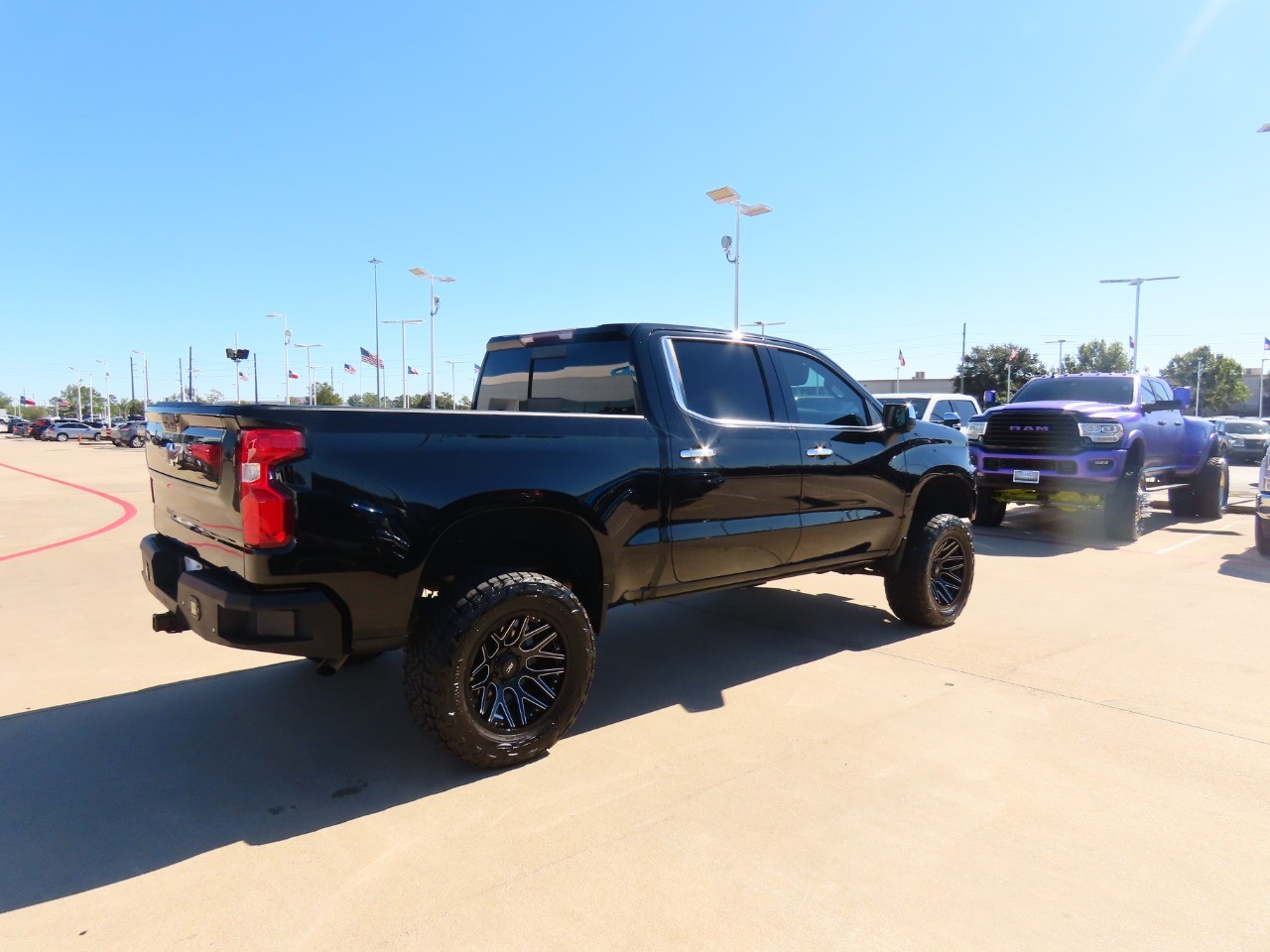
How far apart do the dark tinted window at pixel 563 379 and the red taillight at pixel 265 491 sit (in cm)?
173

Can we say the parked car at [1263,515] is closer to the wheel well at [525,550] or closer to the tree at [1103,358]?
the wheel well at [525,550]

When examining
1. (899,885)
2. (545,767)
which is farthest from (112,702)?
(899,885)

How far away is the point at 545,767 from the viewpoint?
341cm

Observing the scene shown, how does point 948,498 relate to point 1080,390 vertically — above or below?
below

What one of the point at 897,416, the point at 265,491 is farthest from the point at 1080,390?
the point at 265,491

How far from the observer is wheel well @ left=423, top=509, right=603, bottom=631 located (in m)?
3.43

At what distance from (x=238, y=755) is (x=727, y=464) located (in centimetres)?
265

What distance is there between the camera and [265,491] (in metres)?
2.82

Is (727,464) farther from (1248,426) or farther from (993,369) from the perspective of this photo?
(993,369)

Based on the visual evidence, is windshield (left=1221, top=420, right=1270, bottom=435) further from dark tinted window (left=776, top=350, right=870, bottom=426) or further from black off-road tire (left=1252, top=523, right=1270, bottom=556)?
dark tinted window (left=776, top=350, right=870, bottom=426)

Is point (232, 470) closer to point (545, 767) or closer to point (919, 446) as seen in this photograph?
point (545, 767)

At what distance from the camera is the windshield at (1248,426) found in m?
27.6

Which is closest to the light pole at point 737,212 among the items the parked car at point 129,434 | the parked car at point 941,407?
the parked car at point 941,407

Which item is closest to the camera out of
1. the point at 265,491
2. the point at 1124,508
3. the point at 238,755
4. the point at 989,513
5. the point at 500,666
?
the point at 265,491
